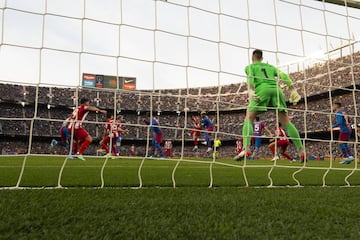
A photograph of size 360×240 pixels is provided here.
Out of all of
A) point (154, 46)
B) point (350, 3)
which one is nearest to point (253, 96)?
point (154, 46)

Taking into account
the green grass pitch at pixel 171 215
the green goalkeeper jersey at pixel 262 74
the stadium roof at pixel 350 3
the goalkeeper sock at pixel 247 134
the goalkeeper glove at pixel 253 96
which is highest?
the stadium roof at pixel 350 3

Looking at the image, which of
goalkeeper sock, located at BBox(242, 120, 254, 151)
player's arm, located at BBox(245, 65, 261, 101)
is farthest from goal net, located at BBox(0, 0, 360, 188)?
goalkeeper sock, located at BBox(242, 120, 254, 151)

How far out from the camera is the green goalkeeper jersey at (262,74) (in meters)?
4.02

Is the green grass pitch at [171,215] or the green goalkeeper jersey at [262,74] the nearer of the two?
the green grass pitch at [171,215]

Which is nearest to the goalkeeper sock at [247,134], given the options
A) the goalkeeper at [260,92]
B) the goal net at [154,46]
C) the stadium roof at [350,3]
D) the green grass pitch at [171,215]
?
the goalkeeper at [260,92]

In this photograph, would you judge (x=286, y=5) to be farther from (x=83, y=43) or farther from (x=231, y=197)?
(x=231, y=197)

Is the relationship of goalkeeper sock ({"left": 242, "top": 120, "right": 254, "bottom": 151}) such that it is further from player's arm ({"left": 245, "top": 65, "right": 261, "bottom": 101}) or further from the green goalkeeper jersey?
the green goalkeeper jersey

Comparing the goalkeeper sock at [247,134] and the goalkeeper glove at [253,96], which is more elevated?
the goalkeeper glove at [253,96]

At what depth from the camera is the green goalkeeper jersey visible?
4.02m

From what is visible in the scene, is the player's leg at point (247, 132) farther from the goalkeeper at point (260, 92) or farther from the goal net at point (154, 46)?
the goal net at point (154, 46)

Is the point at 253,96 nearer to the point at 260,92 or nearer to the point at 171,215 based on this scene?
the point at 260,92

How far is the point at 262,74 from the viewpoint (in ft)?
13.8

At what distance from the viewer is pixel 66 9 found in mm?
3023

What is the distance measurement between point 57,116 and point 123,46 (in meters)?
24.6
